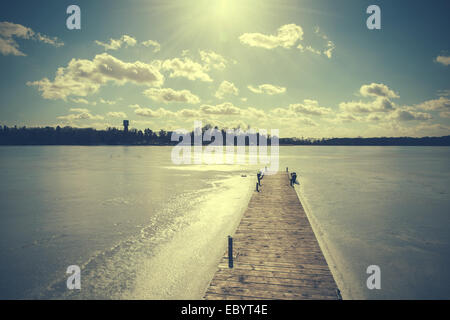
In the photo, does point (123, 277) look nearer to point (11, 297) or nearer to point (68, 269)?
point (68, 269)

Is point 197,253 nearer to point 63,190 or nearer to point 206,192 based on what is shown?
point 206,192

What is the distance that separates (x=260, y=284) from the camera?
8.90 meters

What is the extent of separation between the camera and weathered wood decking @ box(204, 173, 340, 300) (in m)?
8.55

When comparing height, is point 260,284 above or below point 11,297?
above

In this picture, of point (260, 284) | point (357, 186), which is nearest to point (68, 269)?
point (260, 284)

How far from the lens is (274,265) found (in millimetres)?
10148

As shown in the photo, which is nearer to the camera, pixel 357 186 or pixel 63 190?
pixel 63 190

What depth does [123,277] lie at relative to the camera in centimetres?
1114

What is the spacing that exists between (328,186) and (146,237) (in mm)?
27311

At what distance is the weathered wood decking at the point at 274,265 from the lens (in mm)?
8555

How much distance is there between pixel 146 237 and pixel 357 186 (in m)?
30.6
